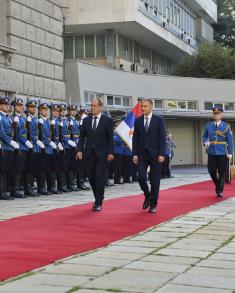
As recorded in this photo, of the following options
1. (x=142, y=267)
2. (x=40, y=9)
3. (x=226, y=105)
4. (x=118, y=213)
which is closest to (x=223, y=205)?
(x=118, y=213)

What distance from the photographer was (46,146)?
1530cm

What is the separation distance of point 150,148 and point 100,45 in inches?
1022

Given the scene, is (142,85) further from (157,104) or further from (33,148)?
(33,148)

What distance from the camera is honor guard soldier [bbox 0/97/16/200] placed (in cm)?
1370

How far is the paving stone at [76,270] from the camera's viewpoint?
20.4 feet

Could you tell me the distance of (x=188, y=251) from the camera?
24.9ft

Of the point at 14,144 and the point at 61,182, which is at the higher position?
the point at 14,144

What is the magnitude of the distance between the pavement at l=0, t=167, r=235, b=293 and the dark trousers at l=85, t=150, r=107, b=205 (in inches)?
76.3

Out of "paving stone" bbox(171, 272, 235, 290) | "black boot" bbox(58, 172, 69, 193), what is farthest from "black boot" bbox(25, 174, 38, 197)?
"paving stone" bbox(171, 272, 235, 290)

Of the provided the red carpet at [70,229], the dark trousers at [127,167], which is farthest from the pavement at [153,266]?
the dark trousers at [127,167]

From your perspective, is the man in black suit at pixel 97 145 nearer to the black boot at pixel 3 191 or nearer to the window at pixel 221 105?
the black boot at pixel 3 191

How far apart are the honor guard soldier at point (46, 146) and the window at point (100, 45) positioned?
2181cm

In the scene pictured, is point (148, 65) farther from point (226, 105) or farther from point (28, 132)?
point (28, 132)

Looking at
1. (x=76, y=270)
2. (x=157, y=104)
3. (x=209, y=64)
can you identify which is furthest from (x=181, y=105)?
(x=76, y=270)
